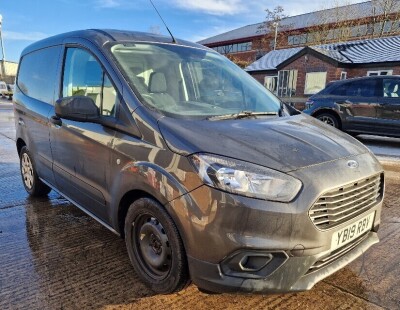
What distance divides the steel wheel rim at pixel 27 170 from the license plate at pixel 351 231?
11.5 feet

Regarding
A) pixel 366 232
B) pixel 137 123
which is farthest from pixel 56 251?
pixel 366 232

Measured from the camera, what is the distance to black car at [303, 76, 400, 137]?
8414 mm

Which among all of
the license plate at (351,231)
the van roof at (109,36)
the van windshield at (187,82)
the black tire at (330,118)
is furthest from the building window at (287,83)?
the license plate at (351,231)

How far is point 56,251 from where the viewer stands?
9.53ft

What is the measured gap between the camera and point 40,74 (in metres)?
3.69

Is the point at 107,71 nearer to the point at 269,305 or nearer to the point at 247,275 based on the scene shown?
the point at 247,275

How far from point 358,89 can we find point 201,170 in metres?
8.46

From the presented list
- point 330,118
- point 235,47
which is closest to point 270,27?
point 235,47

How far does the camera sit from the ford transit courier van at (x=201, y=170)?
1837 mm

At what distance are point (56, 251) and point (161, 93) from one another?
5.42 ft

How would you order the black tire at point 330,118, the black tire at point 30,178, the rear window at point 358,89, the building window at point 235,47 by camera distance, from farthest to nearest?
1. the building window at point 235,47
2. the black tire at point 330,118
3. the rear window at point 358,89
4. the black tire at point 30,178

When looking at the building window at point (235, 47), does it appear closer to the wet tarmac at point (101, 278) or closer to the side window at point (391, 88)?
the side window at point (391, 88)

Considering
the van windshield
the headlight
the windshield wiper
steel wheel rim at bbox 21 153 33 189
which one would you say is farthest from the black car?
the headlight

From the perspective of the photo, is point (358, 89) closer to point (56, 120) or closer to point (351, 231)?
point (351, 231)
